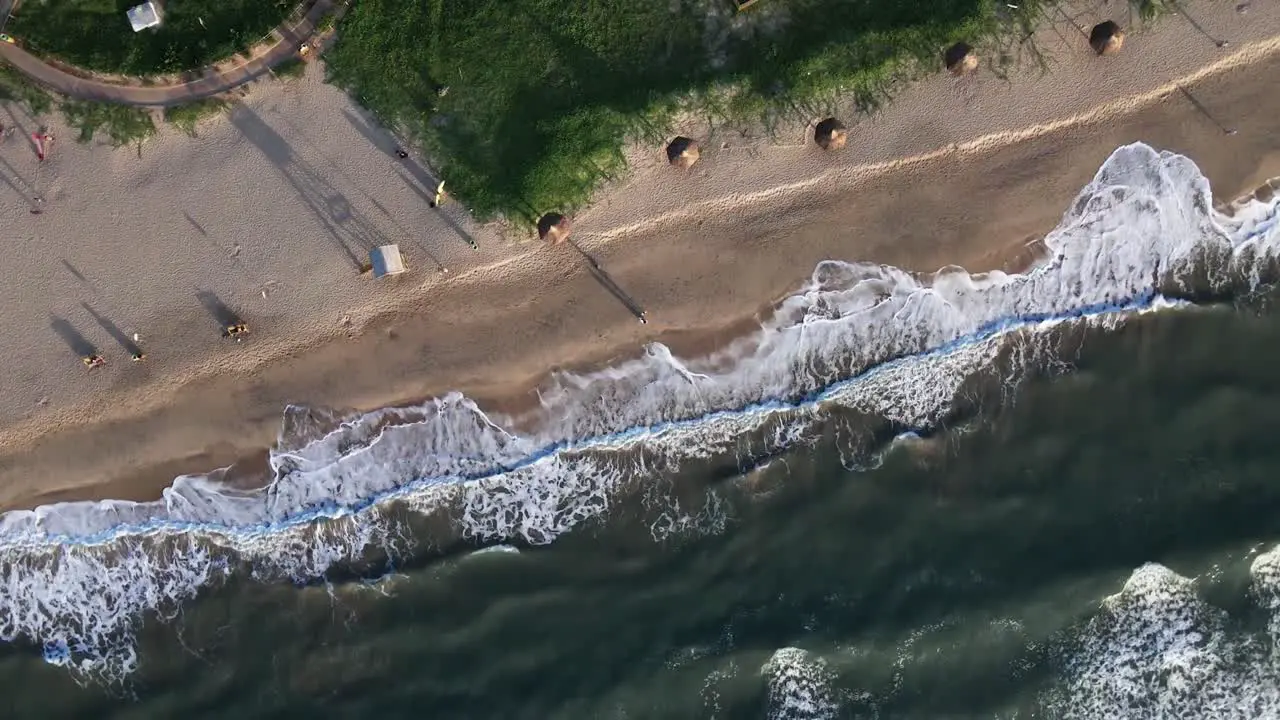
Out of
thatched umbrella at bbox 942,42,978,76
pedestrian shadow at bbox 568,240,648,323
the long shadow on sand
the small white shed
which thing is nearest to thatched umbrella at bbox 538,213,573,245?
pedestrian shadow at bbox 568,240,648,323

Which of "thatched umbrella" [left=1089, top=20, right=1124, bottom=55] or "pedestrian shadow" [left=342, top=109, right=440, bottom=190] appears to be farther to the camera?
"pedestrian shadow" [left=342, top=109, right=440, bottom=190]

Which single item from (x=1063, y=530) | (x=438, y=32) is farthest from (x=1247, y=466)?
(x=438, y=32)

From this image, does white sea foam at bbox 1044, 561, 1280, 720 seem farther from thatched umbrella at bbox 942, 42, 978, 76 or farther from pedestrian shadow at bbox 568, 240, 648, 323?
pedestrian shadow at bbox 568, 240, 648, 323

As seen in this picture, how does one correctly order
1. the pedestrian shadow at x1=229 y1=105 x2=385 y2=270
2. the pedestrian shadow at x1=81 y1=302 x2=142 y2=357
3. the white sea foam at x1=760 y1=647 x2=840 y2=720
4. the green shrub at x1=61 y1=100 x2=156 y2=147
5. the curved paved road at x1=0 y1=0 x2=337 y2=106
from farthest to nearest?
1. the white sea foam at x1=760 y1=647 x2=840 y2=720
2. the pedestrian shadow at x1=81 y1=302 x2=142 y2=357
3. the pedestrian shadow at x1=229 y1=105 x2=385 y2=270
4. the green shrub at x1=61 y1=100 x2=156 y2=147
5. the curved paved road at x1=0 y1=0 x2=337 y2=106

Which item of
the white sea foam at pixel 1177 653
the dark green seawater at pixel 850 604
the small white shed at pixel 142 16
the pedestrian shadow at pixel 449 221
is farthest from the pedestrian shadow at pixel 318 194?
the white sea foam at pixel 1177 653

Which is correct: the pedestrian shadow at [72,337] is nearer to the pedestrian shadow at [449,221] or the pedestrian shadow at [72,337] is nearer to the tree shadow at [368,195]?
the tree shadow at [368,195]

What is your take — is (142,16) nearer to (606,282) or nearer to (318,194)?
(318,194)
